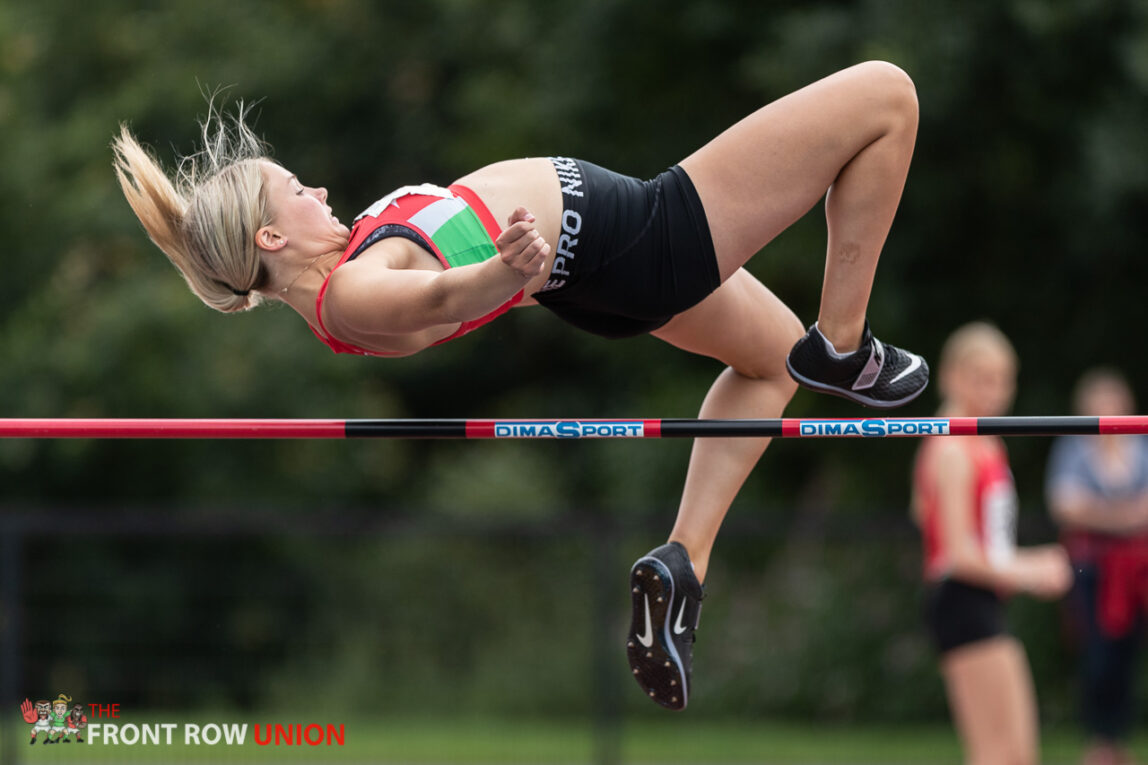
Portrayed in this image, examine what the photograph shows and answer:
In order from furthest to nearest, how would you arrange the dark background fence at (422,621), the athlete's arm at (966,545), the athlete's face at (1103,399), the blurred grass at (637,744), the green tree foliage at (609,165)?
the green tree foliage at (609,165) < the dark background fence at (422,621) < the blurred grass at (637,744) < the athlete's face at (1103,399) < the athlete's arm at (966,545)

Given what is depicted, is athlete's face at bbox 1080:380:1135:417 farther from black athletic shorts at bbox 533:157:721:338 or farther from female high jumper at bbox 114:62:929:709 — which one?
black athletic shorts at bbox 533:157:721:338

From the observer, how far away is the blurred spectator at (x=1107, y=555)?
775 centimetres

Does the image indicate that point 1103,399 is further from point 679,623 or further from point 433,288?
point 433,288

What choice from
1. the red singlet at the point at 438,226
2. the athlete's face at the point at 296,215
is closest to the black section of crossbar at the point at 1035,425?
the red singlet at the point at 438,226

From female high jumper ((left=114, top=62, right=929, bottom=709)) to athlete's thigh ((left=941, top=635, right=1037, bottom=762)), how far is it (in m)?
2.22

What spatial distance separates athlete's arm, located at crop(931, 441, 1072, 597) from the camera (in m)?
5.50

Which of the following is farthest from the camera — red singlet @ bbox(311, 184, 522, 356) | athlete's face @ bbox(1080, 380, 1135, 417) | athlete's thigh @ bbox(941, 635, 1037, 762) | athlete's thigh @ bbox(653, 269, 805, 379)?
athlete's face @ bbox(1080, 380, 1135, 417)

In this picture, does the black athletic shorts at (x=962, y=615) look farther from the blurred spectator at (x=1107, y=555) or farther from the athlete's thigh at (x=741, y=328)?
the blurred spectator at (x=1107, y=555)

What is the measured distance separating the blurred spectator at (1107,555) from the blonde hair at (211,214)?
5507mm

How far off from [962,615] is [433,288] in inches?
129

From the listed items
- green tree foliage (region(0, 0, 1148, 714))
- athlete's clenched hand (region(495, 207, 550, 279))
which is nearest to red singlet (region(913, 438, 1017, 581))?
green tree foliage (region(0, 0, 1148, 714))

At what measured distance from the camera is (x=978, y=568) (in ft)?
18.2

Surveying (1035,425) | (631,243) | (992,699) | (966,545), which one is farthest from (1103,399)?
(631,243)

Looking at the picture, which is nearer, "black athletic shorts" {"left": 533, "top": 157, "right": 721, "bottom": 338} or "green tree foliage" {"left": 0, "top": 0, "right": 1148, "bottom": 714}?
"black athletic shorts" {"left": 533, "top": 157, "right": 721, "bottom": 338}
